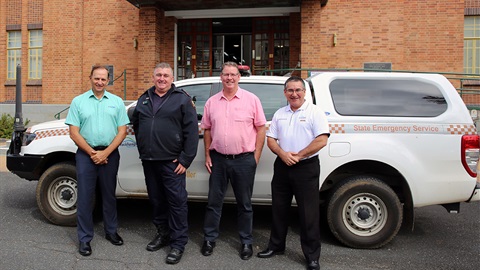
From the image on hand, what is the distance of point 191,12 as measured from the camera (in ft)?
46.1

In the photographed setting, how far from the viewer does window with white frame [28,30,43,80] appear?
1608 centimetres

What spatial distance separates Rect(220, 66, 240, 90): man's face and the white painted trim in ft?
Answer: 33.8

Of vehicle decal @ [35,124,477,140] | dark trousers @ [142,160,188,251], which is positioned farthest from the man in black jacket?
vehicle decal @ [35,124,477,140]

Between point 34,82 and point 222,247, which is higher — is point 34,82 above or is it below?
above

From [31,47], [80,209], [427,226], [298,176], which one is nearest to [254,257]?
[298,176]

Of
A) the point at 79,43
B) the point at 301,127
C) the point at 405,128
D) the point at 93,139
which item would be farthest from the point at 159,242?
the point at 79,43

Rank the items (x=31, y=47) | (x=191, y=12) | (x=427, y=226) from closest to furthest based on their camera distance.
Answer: (x=427, y=226), (x=191, y=12), (x=31, y=47)

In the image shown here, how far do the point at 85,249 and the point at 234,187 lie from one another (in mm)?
1678

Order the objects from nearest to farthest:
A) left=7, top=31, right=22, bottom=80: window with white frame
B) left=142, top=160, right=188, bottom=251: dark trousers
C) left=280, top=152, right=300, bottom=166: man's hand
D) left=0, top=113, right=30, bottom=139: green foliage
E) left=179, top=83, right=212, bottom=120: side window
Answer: left=280, top=152, right=300, bottom=166: man's hand
left=142, top=160, right=188, bottom=251: dark trousers
left=179, top=83, right=212, bottom=120: side window
left=0, top=113, right=30, bottom=139: green foliage
left=7, top=31, right=22, bottom=80: window with white frame

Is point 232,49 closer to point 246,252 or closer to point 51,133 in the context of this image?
point 51,133

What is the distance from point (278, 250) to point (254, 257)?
26 centimetres

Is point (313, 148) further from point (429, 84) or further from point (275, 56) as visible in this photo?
point (275, 56)

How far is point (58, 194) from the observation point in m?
4.98

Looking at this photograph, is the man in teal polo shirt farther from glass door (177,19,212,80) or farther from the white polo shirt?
glass door (177,19,212,80)
